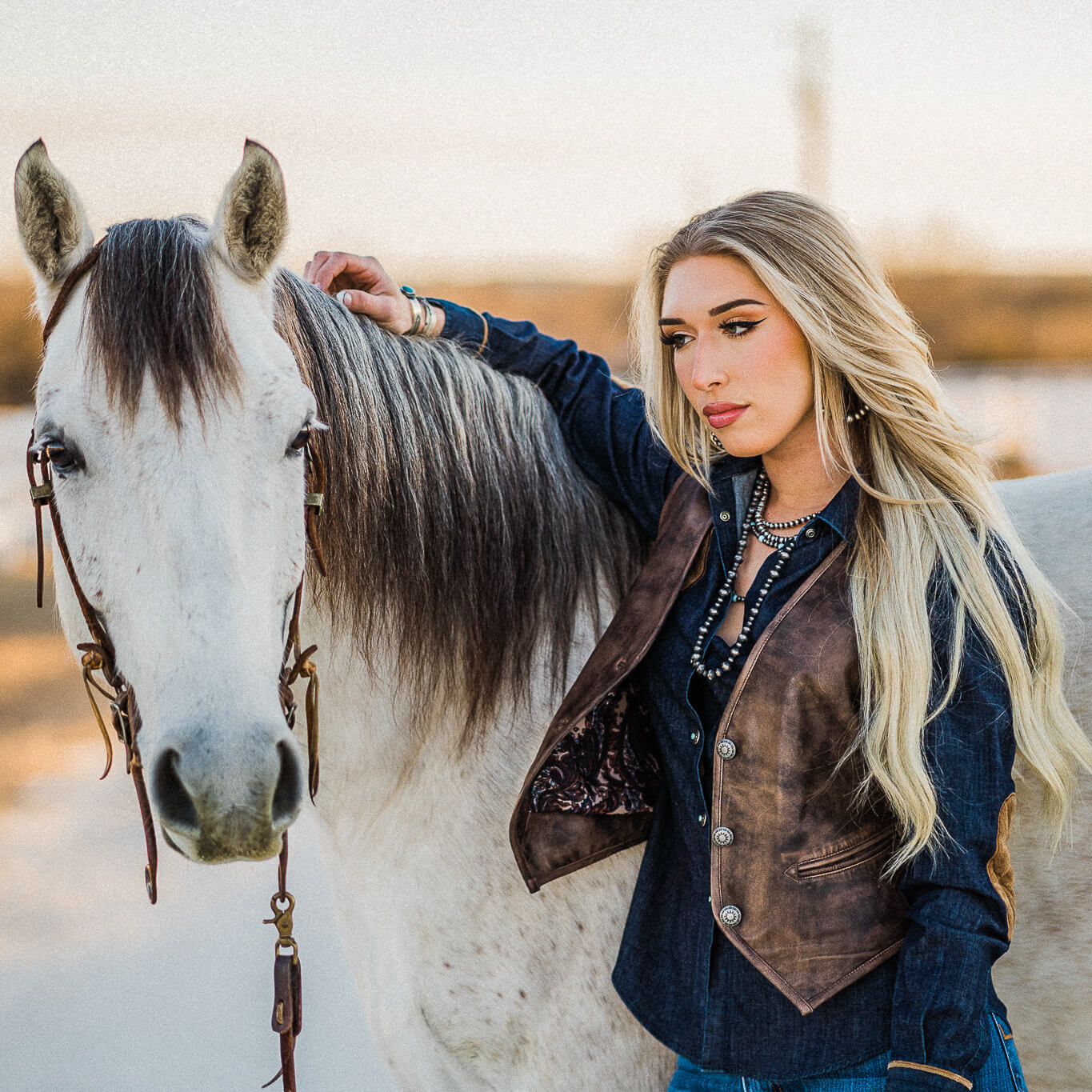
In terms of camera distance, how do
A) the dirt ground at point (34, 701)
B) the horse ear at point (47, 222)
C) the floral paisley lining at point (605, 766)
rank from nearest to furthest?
the horse ear at point (47, 222)
the floral paisley lining at point (605, 766)
the dirt ground at point (34, 701)

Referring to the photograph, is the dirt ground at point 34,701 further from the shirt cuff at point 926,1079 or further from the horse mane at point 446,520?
the shirt cuff at point 926,1079

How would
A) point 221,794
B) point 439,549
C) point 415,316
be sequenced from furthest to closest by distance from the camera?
point 415,316
point 439,549
point 221,794

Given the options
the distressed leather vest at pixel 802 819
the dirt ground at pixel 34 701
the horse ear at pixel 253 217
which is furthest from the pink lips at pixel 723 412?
the dirt ground at pixel 34 701

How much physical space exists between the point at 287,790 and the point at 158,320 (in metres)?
0.64

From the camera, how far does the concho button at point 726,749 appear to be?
4.50 feet

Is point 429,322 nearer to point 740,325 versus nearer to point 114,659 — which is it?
point 740,325

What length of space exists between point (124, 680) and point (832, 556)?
100cm

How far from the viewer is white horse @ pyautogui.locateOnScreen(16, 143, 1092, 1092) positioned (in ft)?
Answer: 4.03

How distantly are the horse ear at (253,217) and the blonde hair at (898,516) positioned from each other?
0.63 m

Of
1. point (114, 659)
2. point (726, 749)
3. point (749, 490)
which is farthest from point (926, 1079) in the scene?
point (114, 659)

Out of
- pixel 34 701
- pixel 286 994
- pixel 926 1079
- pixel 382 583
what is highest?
pixel 382 583

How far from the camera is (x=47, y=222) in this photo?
4.59 feet

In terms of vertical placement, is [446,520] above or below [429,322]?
below

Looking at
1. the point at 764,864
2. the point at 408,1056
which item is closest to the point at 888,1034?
the point at 764,864
